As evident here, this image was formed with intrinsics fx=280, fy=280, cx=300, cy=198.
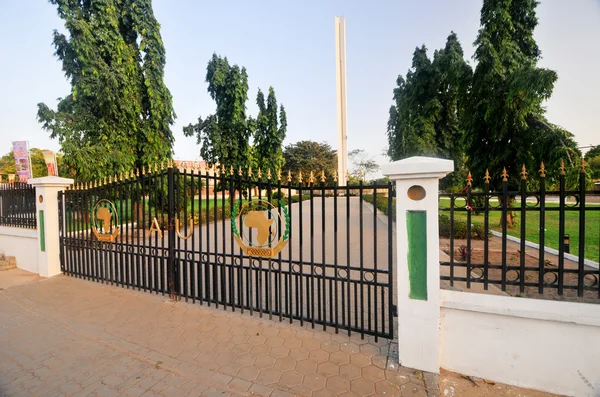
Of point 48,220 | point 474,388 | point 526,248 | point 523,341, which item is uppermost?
point 48,220

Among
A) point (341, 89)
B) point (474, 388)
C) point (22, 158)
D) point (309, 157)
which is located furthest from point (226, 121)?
point (309, 157)

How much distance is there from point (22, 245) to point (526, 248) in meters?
13.4

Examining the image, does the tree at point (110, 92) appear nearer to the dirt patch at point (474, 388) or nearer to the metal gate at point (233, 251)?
the metal gate at point (233, 251)

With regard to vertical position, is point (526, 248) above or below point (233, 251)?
below

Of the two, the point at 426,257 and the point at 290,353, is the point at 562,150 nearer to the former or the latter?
the point at 426,257

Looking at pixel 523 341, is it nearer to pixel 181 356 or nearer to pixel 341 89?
pixel 181 356

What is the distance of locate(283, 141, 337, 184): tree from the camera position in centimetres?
5331

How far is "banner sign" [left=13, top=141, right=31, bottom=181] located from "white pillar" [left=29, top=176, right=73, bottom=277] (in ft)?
19.5

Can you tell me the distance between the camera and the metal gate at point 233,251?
3.44 m

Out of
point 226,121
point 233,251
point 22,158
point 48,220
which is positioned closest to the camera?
point 233,251

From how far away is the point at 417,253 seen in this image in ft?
9.36

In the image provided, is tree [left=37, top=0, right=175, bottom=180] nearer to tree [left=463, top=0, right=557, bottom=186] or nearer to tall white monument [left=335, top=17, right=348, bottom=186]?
tree [left=463, top=0, right=557, bottom=186]

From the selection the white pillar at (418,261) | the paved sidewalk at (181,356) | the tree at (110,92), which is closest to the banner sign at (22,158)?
the tree at (110,92)

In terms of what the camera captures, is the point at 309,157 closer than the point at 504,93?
No
